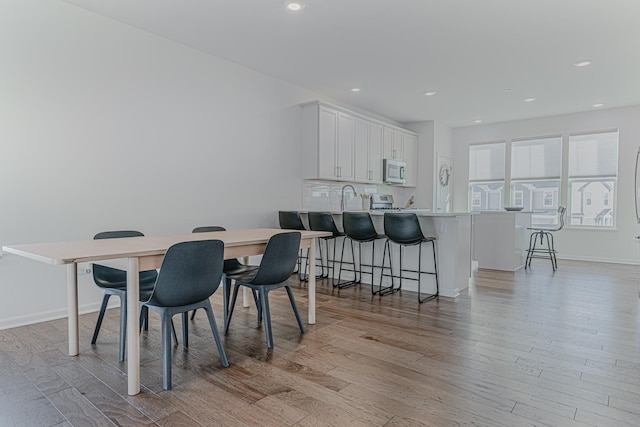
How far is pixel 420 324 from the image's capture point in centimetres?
314

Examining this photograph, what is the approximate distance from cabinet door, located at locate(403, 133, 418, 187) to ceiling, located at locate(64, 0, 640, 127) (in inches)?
62.3

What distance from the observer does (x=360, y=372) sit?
2250 millimetres

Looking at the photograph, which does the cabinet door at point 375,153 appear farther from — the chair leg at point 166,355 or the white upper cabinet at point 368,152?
the chair leg at point 166,355

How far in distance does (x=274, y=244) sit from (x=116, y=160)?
1.97 m

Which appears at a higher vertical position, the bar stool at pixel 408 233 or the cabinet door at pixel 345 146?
the cabinet door at pixel 345 146

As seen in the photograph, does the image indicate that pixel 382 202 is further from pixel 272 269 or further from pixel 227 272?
pixel 272 269

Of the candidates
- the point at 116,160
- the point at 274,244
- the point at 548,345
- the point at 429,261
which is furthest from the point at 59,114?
the point at 548,345

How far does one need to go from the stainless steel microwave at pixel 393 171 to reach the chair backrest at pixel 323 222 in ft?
7.95

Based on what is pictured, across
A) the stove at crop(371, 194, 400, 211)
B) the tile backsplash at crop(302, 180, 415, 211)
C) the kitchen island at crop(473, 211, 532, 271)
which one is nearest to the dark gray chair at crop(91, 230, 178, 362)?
the tile backsplash at crop(302, 180, 415, 211)

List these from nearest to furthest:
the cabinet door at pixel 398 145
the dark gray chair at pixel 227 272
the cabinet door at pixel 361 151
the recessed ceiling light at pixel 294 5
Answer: the dark gray chair at pixel 227 272, the recessed ceiling light at pixel 294 5, the cabinet door at pixel 361 151, the cabinet door at pixel 398 145

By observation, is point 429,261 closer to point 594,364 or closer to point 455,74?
point 594,364

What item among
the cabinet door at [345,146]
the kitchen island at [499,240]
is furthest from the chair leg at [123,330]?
the kitchen island at [499,240]

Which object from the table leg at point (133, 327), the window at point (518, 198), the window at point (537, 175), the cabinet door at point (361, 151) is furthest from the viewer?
the window at point (518, 198)

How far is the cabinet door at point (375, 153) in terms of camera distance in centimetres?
641
